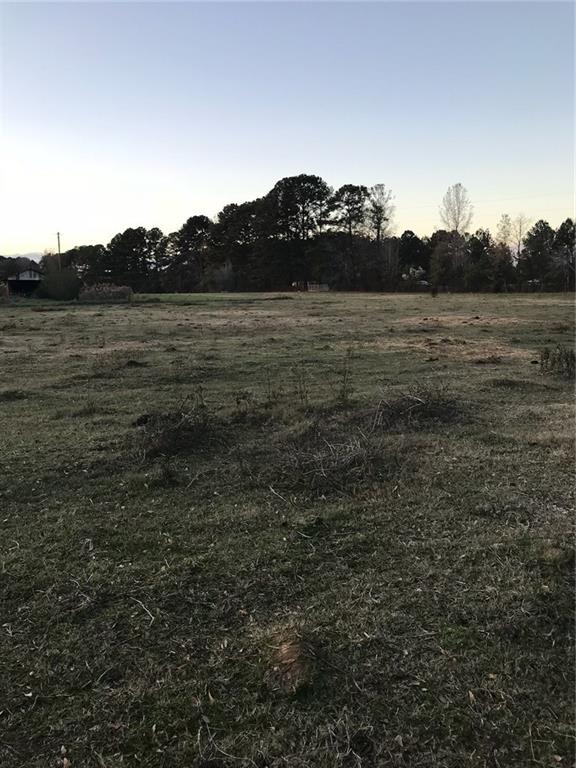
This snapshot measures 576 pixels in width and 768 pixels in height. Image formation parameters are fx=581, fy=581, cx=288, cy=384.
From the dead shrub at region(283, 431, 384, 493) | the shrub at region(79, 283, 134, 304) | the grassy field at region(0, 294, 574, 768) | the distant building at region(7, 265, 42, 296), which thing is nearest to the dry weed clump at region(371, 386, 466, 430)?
the grassy field at region(0, 294, 574, 768)

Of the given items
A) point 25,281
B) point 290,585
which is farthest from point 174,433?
point 25,281

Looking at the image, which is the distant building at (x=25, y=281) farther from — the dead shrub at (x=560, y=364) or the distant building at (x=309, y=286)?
the dead shrub at (x=560, y=364)

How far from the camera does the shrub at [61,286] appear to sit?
46.1 m

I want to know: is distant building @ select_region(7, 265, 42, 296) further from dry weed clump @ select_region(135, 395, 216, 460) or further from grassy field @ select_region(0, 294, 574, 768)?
grassy field @ select_region(0, 294, 574, 768)

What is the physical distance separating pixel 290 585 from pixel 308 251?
70.1 meters

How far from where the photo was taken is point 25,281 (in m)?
63.2

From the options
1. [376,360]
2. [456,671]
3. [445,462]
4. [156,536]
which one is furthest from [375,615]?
[376,360]

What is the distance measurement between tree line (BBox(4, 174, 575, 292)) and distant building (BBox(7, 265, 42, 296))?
7.36 ft

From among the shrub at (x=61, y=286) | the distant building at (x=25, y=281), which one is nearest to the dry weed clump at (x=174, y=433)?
the shrub at (x=61, y=286)

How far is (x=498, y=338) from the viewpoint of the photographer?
1748 cm

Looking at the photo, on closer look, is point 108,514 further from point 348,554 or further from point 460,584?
point 460,584

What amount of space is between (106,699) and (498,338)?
54.9 feet

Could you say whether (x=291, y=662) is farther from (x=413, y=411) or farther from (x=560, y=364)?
(x=560, y=364)

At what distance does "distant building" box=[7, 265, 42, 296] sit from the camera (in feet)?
187
